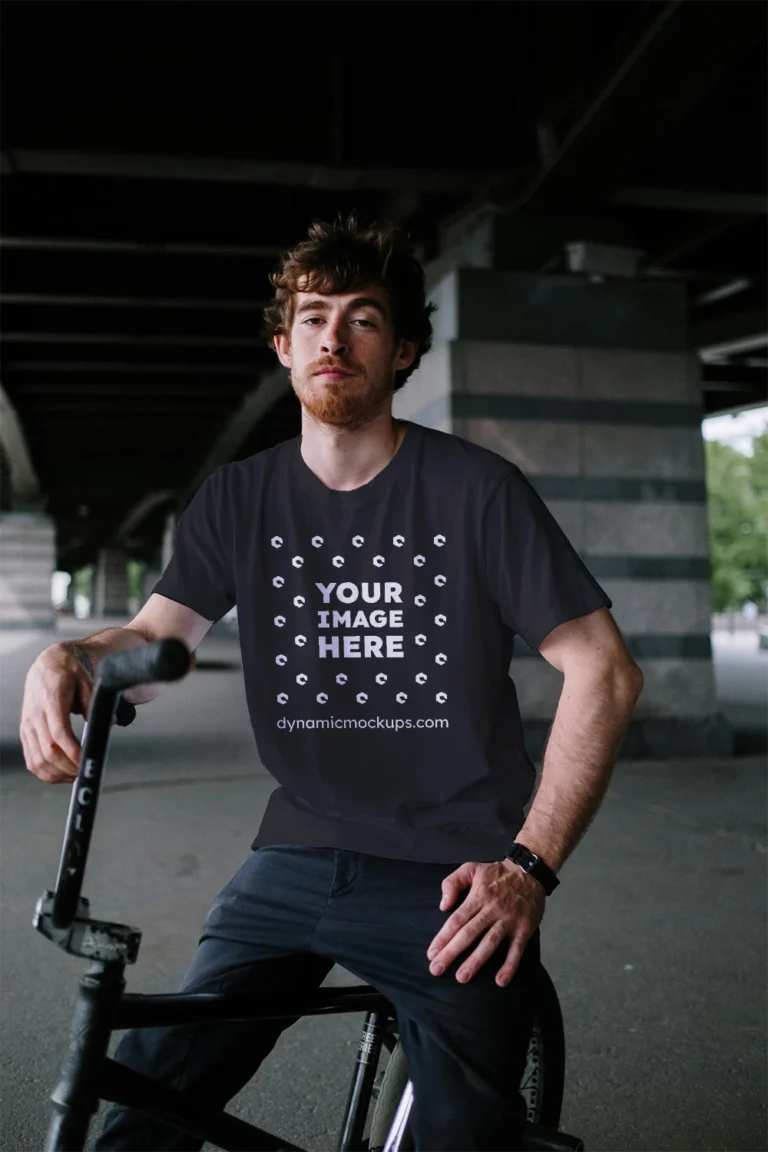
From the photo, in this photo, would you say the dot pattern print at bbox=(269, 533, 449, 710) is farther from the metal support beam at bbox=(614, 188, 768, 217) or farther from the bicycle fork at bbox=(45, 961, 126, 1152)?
the metal support beam at bbox=(614, 188, 768, 217)

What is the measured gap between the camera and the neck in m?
2.21

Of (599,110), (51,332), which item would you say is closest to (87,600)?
(51,332)

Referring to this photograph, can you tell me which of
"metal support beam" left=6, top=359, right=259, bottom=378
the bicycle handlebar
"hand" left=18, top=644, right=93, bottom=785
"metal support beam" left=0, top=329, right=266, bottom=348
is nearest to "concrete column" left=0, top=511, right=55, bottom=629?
"metal support beam" left=6, top=359, right=259, bottom=378

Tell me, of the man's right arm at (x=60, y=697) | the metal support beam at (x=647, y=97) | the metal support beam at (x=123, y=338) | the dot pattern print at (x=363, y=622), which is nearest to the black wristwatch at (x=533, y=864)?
the dot pattern print at (x=363, y=622)

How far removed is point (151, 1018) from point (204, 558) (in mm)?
887

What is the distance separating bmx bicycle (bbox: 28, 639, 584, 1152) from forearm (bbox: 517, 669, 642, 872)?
239 mm

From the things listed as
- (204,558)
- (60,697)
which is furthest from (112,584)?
(60,697)

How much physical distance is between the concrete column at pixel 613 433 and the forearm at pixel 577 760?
7.60m

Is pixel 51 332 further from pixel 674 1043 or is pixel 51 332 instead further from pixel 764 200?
pixel 674 1043

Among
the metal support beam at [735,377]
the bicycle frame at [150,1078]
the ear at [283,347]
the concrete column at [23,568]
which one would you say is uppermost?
the metal support beam at [735,377]

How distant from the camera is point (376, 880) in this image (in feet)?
6.58

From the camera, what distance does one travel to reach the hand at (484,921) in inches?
71.5

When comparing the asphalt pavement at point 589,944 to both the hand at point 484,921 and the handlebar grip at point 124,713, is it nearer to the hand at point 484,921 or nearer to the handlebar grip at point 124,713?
the hand at point 484,921

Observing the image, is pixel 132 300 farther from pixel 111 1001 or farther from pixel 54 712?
pixel 111 1001
